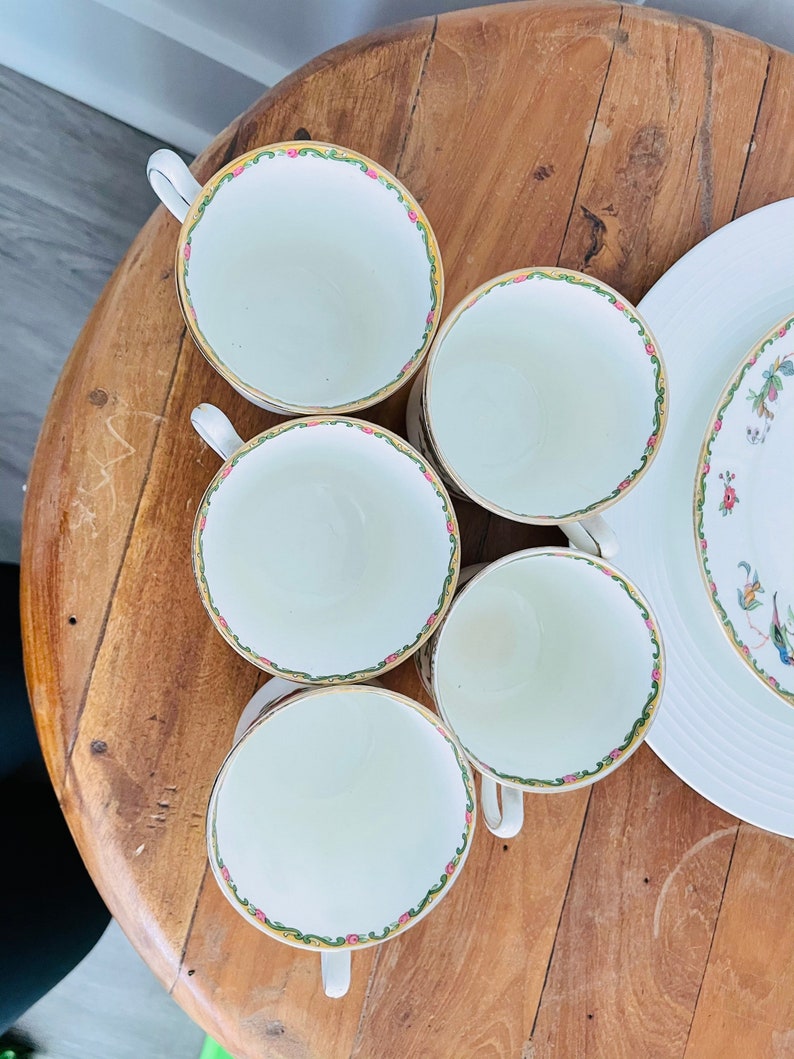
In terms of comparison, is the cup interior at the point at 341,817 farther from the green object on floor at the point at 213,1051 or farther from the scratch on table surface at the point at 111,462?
the green object on floor at the point at 213,1051

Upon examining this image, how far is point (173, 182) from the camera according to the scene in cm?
44

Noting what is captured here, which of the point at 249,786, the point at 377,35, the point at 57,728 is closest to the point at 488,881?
the point at 249,786

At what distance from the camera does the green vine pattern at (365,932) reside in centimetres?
44

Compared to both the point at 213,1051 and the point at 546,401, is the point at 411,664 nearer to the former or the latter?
the point at 546,401

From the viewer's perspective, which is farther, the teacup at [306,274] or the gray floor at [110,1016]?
the gray floor at [110,1016]

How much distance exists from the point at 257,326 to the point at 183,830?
31 cm

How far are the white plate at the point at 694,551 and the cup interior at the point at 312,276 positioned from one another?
17 centimetres

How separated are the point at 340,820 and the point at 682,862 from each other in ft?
0.80

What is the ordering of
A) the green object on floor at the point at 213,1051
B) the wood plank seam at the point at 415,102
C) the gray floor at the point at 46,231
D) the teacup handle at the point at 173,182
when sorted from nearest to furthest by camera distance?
the teacup handle at the point at 173,182 < the wood plank seam at the point at 415,102 < the green object on floor at the point at 213,1051 < the gray floor at the point at 46,231

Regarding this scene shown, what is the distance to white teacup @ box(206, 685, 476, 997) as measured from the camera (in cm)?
46

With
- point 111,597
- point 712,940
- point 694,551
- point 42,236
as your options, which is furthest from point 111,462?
point 42,236

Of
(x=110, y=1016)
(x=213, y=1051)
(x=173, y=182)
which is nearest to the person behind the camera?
(x=173, y=182)

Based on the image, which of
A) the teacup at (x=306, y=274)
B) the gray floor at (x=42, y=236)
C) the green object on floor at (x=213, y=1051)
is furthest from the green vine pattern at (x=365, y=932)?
the gray floor at (x=42, y=236)

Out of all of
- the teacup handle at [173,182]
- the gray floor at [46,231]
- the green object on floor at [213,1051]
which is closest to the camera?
the teacup handle at [173,182]
